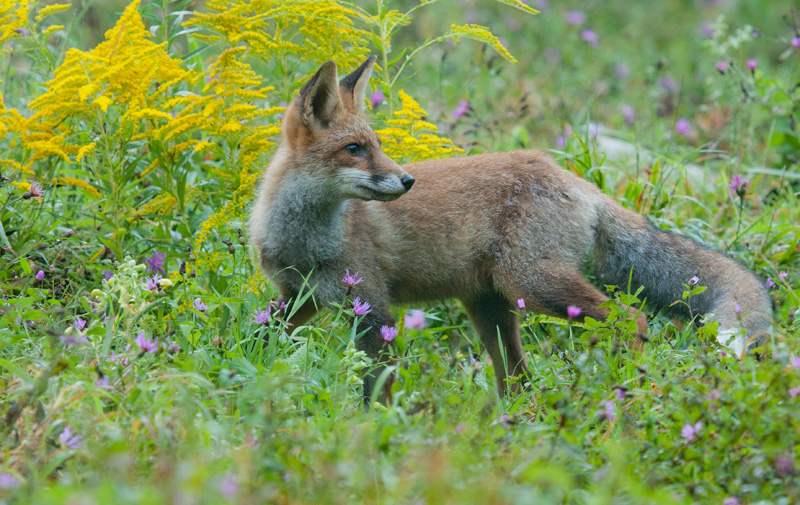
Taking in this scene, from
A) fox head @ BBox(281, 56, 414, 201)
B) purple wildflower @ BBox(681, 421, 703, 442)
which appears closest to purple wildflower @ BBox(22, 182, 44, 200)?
fox head @ BBox(281, 56, 414, 201)

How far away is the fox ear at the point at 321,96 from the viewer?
4340mm

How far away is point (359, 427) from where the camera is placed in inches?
120

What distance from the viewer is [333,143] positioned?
4500mm

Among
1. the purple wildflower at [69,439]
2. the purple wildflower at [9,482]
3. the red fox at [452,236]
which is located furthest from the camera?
the red fox at [452,236]

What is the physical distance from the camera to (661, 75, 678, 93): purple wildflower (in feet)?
36.6

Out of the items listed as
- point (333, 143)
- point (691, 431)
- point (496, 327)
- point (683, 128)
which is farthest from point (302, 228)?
point (683, 128)

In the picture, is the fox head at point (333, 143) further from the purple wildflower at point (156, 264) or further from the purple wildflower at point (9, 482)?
the purple wildflower at point (9, 482)

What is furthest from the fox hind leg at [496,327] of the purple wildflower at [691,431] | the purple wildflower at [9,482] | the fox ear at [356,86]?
the purple wildflower at [9,482]

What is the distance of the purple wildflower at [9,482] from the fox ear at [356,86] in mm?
2951

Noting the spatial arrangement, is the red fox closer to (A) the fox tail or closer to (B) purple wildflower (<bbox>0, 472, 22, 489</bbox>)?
(A) the fox tail

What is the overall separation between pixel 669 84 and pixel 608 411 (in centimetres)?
954

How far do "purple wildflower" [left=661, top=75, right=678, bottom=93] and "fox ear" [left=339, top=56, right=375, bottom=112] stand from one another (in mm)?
7554

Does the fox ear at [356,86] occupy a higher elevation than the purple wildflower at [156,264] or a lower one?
higher

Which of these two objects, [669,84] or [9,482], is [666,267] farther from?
[669,84]
